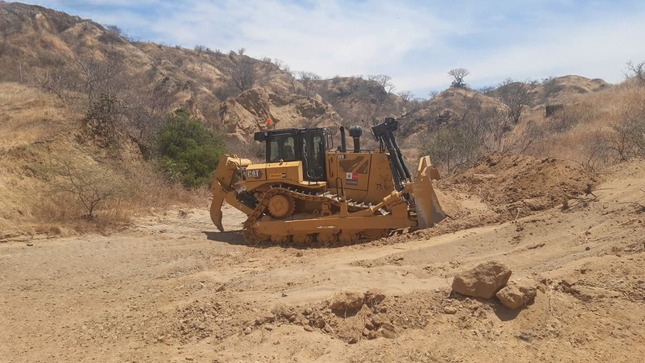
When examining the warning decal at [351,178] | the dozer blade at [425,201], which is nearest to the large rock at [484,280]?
the dozer blade at [425,201]

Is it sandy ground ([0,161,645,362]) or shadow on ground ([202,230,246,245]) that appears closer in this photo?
sandy ground ([0,161,645,362])

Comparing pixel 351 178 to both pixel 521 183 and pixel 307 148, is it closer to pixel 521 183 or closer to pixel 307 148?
pixel 307 148

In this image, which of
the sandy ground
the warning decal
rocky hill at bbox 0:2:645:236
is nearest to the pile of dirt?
the sandy ground

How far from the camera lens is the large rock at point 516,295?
4.52 meters

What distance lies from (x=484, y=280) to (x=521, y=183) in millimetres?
7454

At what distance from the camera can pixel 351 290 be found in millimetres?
5258

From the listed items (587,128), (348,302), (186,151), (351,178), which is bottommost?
(348,302)

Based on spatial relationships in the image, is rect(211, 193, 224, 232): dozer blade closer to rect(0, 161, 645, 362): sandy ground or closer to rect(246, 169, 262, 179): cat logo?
rect(246, 169, 262, 179): cat logo

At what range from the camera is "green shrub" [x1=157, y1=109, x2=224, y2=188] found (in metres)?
17.1

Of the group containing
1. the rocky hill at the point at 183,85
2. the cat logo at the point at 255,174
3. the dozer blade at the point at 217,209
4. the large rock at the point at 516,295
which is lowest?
the large rock at the point at 516,295

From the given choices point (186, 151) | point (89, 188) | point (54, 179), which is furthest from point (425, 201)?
point (186, 151)

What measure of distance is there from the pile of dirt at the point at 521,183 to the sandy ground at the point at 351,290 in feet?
2.08

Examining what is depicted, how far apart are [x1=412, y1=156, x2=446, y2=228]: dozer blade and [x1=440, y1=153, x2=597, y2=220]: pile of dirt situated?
1.22 metres

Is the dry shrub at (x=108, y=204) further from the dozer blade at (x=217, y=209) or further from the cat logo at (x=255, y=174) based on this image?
the cat logo at (x=255, y=174)
